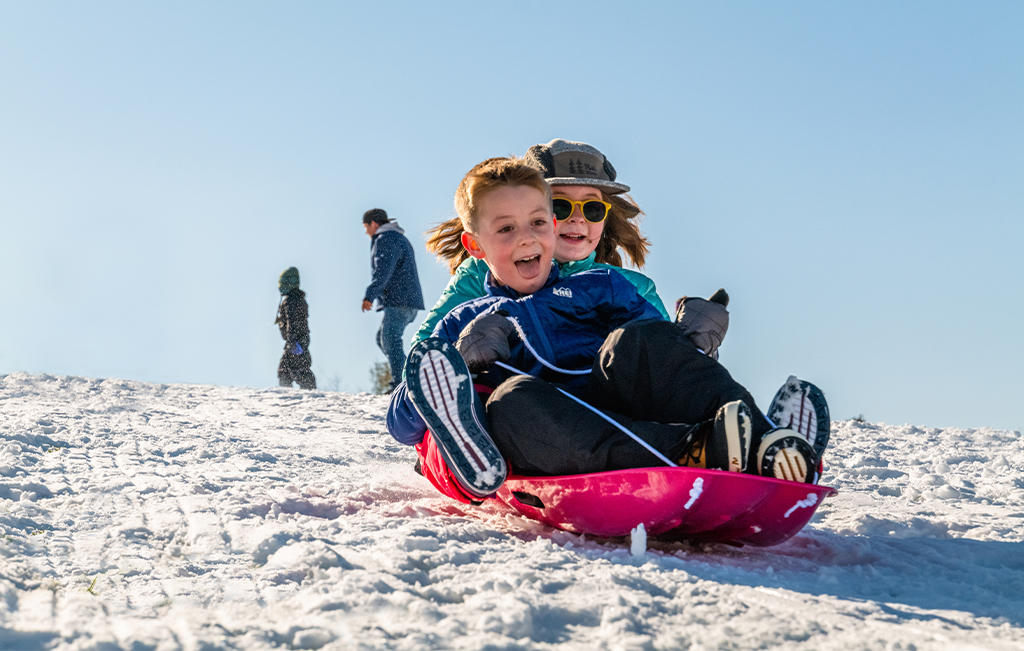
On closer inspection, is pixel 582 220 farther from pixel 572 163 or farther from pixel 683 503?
pixel 683 503

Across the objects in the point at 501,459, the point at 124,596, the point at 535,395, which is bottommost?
the point at 124,596

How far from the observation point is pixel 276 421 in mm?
4910

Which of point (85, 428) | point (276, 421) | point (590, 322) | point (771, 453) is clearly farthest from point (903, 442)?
point (85, 428)

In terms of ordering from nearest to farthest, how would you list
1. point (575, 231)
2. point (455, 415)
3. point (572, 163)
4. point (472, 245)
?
point (455, 415), point (472, 245), point (575, 231), point (572, 163)

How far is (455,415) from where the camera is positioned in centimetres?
207

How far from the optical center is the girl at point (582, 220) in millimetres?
3545

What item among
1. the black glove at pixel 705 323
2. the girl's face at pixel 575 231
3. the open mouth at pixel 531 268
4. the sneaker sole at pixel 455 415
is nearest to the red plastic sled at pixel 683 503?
the sneaker sole at pixel 455 415

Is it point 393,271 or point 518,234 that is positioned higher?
point 393,271

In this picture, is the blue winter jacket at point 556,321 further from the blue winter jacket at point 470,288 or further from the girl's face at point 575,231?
the girl's face at point 575,231

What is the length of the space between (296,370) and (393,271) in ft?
6.89

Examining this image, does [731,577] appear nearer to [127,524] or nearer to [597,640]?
[597,640]

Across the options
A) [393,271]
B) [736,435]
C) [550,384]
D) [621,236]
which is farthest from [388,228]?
[736,435]

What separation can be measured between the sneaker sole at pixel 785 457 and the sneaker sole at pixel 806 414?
1.13ft

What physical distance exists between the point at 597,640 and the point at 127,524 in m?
1.49
